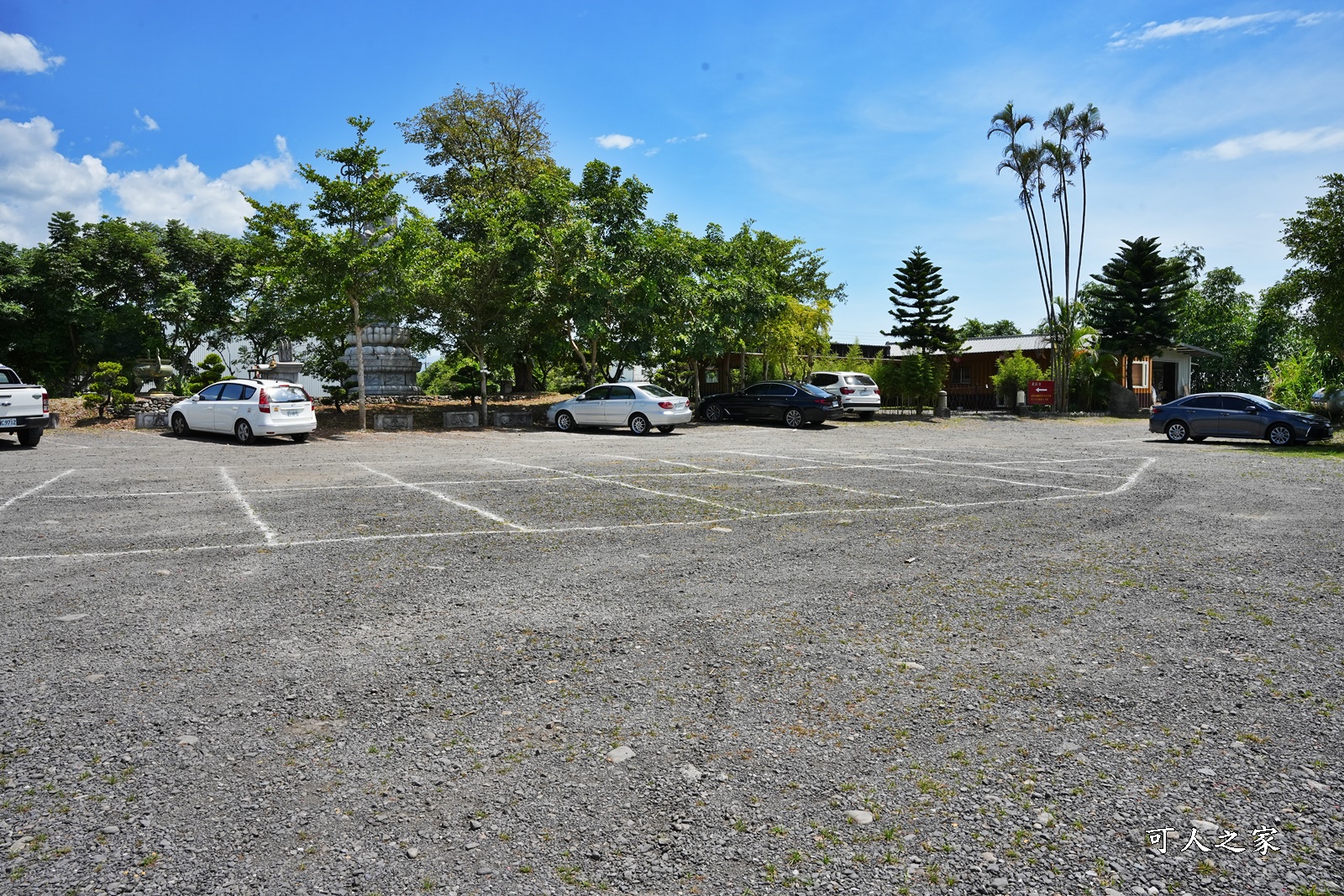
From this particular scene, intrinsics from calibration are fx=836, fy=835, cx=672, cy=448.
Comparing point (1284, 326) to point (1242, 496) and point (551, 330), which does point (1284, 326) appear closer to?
point (1242, 496)

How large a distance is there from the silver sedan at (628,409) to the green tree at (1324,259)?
14668 mm

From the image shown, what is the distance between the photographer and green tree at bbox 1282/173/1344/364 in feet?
60.1

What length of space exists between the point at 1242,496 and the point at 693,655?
8.90m

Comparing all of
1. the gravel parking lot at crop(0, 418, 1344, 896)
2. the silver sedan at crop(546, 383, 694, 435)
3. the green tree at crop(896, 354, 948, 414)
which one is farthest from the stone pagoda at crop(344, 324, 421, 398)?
the gravel parking lot at crop(0, 418, 1344, 896)

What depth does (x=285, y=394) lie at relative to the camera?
18.5 m

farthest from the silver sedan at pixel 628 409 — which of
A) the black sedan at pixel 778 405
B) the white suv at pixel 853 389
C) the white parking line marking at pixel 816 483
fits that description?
the white suv at pixel 853 389

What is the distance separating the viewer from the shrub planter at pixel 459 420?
2478 cm

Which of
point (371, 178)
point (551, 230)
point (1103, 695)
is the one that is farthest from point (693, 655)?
point (551, 230)

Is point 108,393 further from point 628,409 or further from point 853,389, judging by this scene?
point 853,389

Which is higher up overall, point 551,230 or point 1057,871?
point 551,230

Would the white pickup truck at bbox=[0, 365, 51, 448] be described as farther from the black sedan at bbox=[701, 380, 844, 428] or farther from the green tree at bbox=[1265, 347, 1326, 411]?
the green tree at bbox=[1265, 347, 1326, 411]

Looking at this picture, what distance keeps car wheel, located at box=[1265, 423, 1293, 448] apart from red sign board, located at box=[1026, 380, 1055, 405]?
16701mm

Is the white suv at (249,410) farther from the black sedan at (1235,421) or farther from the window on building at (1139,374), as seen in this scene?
the window on building at (1139,374)

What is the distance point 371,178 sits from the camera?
21.6m
